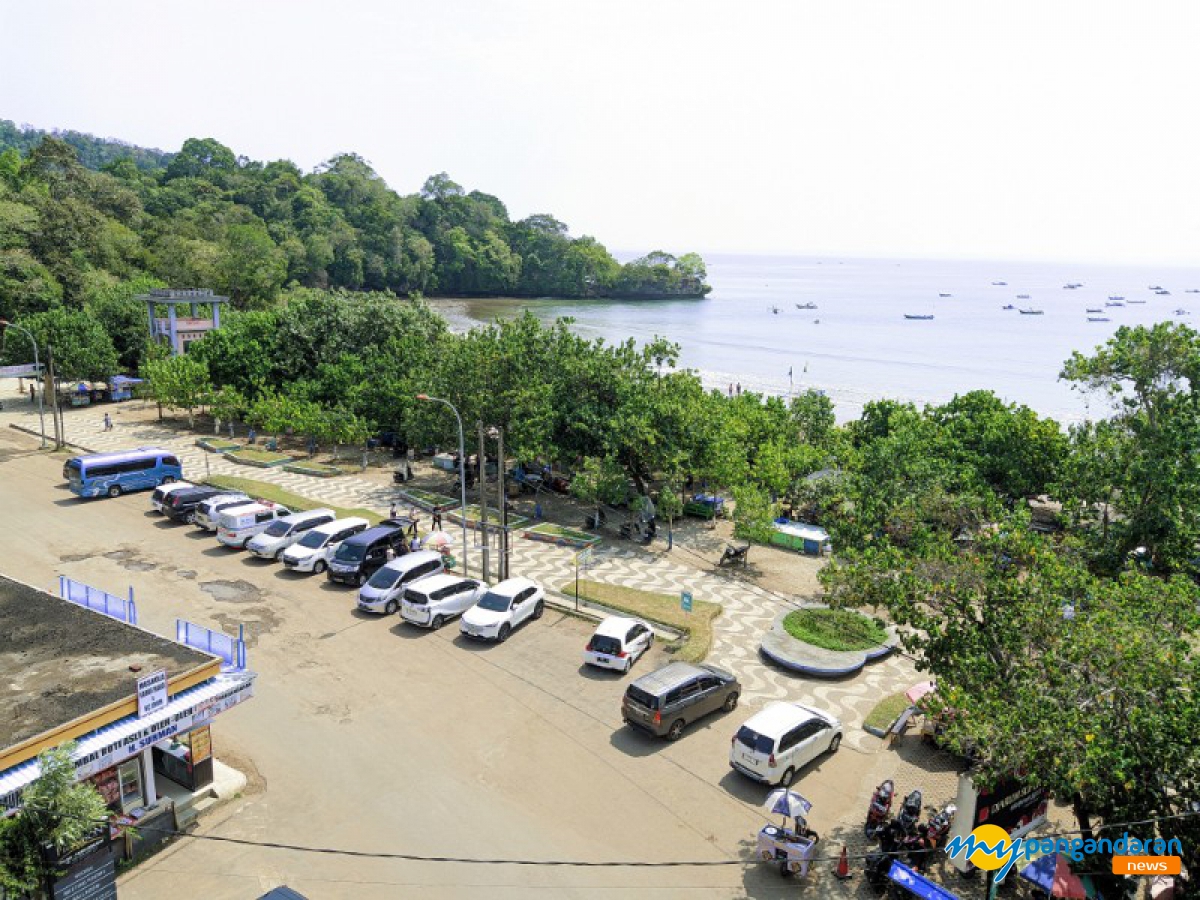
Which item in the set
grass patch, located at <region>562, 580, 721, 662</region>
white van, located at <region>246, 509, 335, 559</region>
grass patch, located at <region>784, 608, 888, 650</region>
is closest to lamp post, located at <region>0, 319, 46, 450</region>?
white van, located at <region>246, 509, 335, 559</region>

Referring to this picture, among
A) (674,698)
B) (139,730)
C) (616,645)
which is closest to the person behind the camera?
(139,730)

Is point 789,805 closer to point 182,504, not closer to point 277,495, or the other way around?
point 182,504

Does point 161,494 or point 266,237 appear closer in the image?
point 161,494

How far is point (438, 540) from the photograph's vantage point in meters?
29.4

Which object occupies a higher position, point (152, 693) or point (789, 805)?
point (152, 693)

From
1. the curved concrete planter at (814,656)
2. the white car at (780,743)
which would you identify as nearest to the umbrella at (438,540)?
the curved concrete planter at (814,656)

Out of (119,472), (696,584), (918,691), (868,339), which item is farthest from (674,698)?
(868,339)

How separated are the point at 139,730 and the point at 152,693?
0.62 meters

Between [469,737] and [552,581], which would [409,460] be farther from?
[469,737]

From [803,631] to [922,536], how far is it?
16.2 feet

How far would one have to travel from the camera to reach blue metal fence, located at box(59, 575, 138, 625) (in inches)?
704

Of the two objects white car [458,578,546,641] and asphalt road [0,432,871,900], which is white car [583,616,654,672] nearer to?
asphalt road [0,432,871,900]

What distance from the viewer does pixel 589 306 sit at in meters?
150

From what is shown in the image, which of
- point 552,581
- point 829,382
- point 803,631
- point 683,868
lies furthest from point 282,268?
point 683,868
